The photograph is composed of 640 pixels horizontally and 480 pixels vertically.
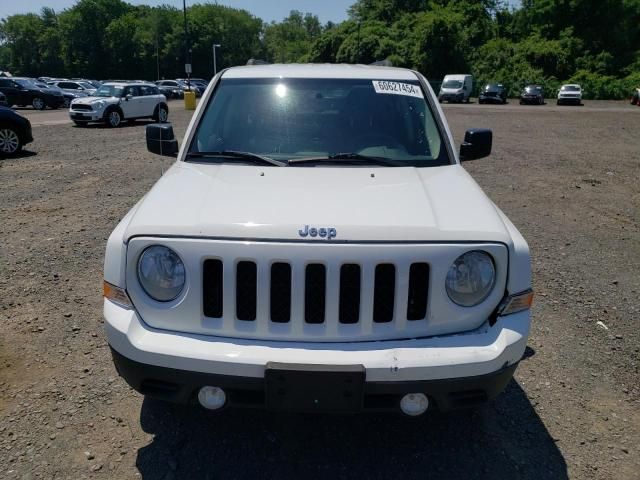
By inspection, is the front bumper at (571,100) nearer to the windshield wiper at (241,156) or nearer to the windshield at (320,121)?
the windshield at (320,121)

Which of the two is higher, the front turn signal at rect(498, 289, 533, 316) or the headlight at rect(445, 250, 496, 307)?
the headlight at rect(445, 250, 496, 307)

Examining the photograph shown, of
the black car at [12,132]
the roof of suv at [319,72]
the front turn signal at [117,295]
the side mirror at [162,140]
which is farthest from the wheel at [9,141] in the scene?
the front turn signal at [117,295]

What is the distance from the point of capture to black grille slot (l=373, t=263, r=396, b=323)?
2.30 metres

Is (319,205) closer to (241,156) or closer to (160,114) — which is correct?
(241,156)

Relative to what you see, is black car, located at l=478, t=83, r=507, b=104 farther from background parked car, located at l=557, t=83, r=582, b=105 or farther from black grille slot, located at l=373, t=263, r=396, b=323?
black grille slot, located at l=373, t=263, r=396, b=323

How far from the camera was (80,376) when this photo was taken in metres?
3.41

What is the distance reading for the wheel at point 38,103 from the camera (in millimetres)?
30711

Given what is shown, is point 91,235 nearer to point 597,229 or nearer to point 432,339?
point 432,339

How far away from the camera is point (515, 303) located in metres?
2.44

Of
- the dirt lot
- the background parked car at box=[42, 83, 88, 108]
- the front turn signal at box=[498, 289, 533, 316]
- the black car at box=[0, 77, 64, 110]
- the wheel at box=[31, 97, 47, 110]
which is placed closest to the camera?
the front turn signal at box=[498, 289, 533, 316]

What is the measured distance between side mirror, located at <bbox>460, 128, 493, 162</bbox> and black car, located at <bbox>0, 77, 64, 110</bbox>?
32472 mm

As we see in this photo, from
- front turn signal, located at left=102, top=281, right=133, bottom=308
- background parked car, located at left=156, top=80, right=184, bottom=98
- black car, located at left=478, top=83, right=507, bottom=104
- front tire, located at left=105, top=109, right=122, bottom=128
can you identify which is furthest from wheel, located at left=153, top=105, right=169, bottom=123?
black car, located at left=478, top=83, right=507, bottom=104

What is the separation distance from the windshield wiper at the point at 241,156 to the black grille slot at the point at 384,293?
120 cm

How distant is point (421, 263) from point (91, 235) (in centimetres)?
512
